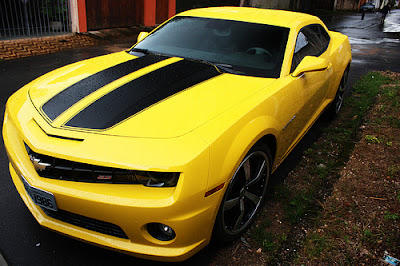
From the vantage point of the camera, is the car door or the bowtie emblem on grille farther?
the car door

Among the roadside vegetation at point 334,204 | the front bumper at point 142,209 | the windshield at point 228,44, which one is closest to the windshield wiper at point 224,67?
the windshield at point 228,44

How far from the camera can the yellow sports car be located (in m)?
1.96

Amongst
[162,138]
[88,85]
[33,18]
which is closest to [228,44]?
[88,85]

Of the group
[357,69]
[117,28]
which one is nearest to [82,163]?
[357,69]

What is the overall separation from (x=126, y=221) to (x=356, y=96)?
527cm

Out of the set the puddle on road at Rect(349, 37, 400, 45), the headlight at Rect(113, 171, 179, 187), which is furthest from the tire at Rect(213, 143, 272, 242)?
the puddle on road at Rect(349, 37, 400, 45)

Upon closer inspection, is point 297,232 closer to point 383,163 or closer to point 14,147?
point 383,163

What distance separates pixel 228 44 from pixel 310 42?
1.00 m

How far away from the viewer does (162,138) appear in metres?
2.04

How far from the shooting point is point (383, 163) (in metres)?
3.82

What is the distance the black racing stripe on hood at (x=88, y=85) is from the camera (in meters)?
2.39

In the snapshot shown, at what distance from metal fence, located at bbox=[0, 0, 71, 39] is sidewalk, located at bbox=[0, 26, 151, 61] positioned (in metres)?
0.28

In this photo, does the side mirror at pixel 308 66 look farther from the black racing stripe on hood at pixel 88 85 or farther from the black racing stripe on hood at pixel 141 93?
the black racing stripe on hood at pixel 88 85

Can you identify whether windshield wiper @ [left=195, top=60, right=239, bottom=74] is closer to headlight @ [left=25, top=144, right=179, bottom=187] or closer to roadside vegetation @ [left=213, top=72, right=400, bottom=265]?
roadside vegetation @ [left=213, top=72, right=400, bottom=265]
